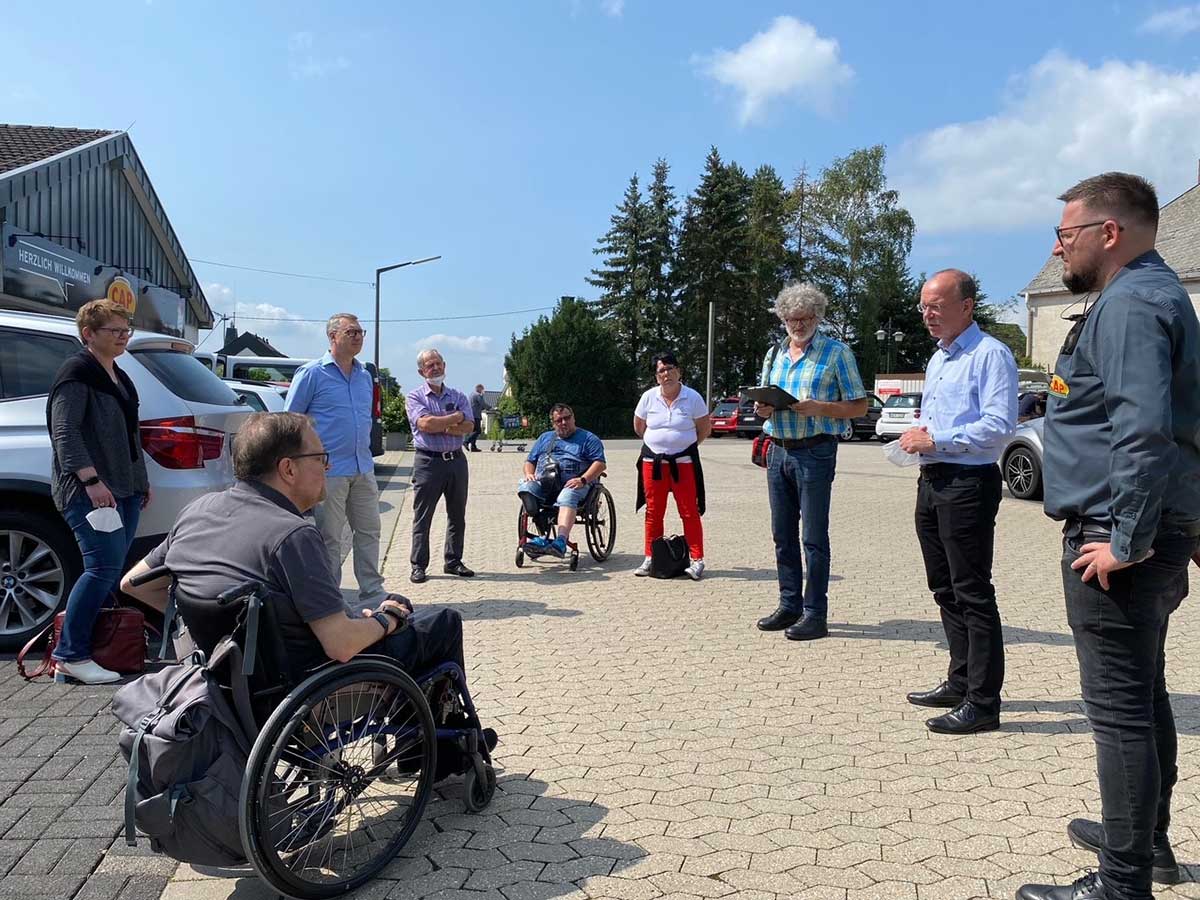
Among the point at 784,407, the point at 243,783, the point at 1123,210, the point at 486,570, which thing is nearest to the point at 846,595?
the point at 784,407

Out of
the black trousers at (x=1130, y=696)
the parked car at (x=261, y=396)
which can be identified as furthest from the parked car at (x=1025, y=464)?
the black trousers at (x=1130, y=696)

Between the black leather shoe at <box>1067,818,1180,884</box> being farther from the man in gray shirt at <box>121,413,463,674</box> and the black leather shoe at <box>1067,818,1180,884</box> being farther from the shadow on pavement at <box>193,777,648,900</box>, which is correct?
the man in gray shirt at <box>121,413,463,674</box>

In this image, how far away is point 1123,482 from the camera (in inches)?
101

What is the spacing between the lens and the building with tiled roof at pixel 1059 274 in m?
40.6

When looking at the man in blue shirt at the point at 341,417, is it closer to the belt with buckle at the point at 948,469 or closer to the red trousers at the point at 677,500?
the red trousers at the point at 677,500

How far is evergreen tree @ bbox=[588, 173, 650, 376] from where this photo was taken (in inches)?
2206

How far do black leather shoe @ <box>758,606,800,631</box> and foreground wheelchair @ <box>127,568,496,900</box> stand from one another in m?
3.14

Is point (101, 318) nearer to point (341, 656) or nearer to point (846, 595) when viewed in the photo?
point (341, 656)

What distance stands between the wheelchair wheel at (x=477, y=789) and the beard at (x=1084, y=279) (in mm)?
2527

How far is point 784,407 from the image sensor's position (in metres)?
6.00

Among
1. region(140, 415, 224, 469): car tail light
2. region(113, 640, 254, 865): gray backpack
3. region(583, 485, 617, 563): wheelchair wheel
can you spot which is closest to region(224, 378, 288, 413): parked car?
region(583, 485, 617, 563): wheelchair wheel

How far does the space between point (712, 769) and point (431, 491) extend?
4630mm

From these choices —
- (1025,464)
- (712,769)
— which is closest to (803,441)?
(712,769)

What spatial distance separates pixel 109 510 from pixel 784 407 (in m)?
3.78
